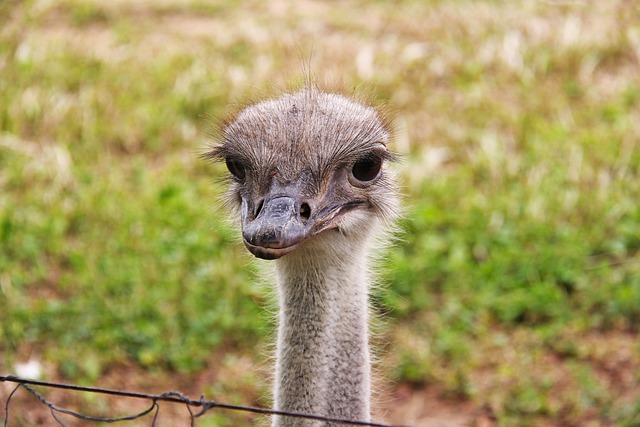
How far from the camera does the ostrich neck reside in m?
2.26

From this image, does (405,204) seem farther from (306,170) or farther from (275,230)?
(275,230)

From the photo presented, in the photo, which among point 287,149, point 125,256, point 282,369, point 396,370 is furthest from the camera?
point 125,256

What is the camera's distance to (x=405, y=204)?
4.11 meters

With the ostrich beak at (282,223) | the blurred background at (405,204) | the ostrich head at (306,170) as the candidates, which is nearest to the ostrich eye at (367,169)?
the ostrich head at (306,170)

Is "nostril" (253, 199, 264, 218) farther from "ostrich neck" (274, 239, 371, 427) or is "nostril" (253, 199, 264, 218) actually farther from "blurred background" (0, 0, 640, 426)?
"blurred background" (0, 0, 640, 426)

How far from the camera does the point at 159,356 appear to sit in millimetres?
3986

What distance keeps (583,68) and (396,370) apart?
312 cm

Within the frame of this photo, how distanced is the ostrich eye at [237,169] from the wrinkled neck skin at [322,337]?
0.21 meters

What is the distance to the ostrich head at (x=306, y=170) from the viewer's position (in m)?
1.98

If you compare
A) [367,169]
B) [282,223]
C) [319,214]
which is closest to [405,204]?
[367,169]

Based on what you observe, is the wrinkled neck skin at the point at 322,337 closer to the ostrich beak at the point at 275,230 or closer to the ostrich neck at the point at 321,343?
the ostrich neck at the point at 321,343

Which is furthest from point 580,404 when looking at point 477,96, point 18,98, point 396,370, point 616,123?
point 18,98

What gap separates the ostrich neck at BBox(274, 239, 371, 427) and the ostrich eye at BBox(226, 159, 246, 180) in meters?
0.23

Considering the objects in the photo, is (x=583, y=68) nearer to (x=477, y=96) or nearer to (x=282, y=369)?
(x=477, y=96)
